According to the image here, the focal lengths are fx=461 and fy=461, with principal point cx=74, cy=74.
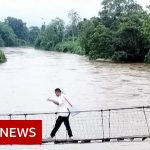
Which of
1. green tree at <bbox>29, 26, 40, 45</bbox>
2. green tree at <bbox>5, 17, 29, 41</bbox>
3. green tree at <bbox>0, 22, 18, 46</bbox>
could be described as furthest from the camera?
green tree at <bbox>5, 17, 29, 41</bbox>

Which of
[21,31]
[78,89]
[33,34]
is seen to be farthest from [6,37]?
[78,89]

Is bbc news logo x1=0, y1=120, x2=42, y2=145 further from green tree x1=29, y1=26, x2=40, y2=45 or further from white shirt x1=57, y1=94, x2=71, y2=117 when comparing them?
green tree x1=29, y1=26, x2=40, y2=45

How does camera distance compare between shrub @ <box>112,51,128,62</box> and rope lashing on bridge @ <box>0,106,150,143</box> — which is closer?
rope lashing on bridge @ <box>0,106,150,143</box>

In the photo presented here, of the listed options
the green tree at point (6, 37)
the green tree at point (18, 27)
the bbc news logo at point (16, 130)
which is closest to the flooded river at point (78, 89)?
the bbc news logo at point (16, 130)

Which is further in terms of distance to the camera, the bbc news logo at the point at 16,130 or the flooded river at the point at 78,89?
the flooded river at the point at 78,89

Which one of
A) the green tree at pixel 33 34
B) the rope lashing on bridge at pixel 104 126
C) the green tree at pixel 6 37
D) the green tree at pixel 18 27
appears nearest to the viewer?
the rope lashing on bridge at pixel 104 126

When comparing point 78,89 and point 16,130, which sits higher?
point 16,130

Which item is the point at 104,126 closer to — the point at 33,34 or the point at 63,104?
the point at 63,104

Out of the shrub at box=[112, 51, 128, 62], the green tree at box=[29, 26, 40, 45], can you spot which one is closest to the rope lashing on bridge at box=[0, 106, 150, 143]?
the shrub at box=[112, 51, 128, 62]

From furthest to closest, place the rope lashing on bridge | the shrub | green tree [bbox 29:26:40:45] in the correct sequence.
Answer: green tree [bbox 29:26:40:45] < the shrub < the rope lashing on bridge

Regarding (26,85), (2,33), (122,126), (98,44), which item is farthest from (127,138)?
(2,33)

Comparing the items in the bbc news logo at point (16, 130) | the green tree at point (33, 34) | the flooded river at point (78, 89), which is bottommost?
the green tree at point (33, 34)

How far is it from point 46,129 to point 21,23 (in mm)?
166294

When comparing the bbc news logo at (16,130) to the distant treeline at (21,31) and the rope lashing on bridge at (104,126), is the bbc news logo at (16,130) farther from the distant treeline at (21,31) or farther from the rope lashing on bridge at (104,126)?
the distant treeline at (21,31)
